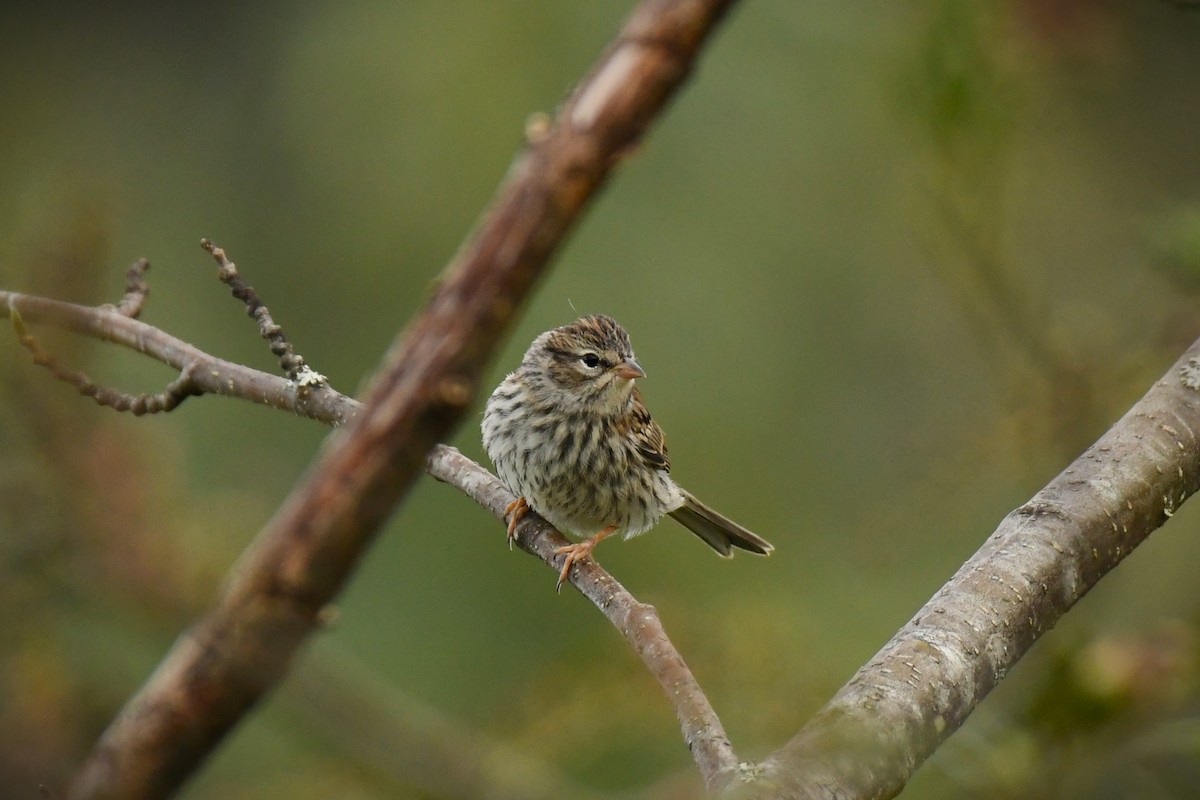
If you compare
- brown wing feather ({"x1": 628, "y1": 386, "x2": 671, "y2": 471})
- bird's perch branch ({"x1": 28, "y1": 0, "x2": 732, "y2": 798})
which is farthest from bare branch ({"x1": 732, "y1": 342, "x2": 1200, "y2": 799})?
brown wing feather ({"x1": 628, "y1": 386, "x2": 671, "y2": 471})

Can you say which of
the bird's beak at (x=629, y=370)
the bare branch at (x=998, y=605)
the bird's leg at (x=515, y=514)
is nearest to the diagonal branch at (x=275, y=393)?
the bird's leg at (x=515, y=514)

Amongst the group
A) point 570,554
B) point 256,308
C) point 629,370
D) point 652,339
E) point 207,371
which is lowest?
point 207,371

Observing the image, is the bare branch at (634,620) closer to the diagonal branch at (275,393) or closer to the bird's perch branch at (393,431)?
the diagonal branch at (275,393)

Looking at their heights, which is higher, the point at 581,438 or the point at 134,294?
the point at 581,438

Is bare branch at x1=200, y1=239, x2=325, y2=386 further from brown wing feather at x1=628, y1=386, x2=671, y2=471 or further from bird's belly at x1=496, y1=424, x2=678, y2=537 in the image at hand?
brown wing feather at x1=628, y1=386, x2=671, y2=471

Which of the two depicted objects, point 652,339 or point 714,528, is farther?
point 652,339

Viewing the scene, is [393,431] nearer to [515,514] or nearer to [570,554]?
[570,554]

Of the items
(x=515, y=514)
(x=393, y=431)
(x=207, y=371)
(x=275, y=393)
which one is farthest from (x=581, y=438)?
(x=393, y=431)
